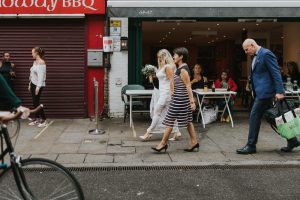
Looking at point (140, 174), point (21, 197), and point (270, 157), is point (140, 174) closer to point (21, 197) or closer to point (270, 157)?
point (270, 157)

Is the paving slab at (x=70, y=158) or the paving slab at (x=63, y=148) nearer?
the paving slab at (x=70, y=158)

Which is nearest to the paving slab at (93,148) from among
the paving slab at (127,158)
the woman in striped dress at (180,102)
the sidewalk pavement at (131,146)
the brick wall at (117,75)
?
the sidewalk pavement at (131,146)

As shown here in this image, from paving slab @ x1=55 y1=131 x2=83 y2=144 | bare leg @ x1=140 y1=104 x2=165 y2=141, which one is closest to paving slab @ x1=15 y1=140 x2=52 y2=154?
paving slab @ x1=55 y1=131 x2=83 y2=144

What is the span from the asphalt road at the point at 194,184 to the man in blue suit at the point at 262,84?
999 millimetres

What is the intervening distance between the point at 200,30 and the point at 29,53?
939cm

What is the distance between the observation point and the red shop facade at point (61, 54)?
40.9 ft

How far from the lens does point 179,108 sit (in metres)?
8.02

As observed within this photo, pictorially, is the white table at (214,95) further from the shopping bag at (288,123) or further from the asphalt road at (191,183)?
the asphalt road at (191,183)

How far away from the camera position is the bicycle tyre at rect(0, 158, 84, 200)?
4.09 meters

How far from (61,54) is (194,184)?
7187 mm

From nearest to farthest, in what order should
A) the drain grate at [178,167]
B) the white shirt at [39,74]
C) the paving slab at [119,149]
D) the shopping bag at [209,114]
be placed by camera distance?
the drain grate at [178,167]
the paving slab at [119,149]
the white shirt at [39,74]
the shopping bag at [209,114]

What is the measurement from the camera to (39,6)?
39.9 feet

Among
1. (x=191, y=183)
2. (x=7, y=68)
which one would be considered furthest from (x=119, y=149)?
(x=7, y=68)

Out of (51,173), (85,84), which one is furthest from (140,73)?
(51,173)
